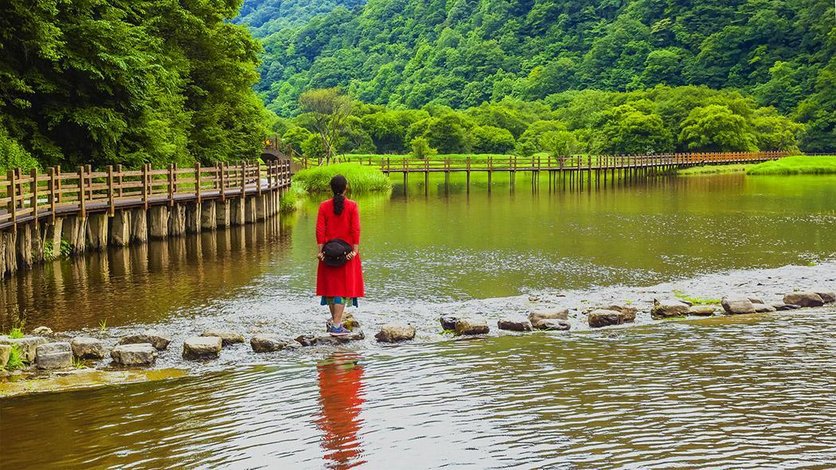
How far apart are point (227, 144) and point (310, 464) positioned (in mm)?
37870

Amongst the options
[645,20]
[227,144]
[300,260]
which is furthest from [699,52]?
[300,260]

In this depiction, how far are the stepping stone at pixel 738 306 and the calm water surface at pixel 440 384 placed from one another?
414mm

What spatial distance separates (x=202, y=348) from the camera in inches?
476

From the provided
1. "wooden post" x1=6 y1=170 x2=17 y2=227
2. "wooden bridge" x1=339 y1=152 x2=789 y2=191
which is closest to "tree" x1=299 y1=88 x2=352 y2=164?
"wooden bridge" x1=339 y1=152 x2=789 y2=191

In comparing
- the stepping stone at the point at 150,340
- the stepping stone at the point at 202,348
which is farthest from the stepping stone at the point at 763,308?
the stepping stone at the point at 150,340

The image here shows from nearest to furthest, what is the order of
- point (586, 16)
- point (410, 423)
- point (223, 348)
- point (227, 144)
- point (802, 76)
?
1. point (410, 423)
2. point (223, 348)
3. point (227, 144)
4. point (802, 76)
5. point (586, 16)

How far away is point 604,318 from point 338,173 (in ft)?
149

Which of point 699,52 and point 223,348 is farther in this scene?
point 699,52

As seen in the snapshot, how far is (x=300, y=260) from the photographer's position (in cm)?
2456

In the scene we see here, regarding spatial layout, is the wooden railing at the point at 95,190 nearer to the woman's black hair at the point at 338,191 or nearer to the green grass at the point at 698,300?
the woman's black hair at the point at 338,191

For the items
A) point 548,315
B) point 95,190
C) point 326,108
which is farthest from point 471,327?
point 326,108

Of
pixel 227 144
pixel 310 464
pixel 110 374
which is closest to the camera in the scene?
pixel 310 464

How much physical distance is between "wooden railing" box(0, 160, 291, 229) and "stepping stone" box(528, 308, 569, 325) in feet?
38.2

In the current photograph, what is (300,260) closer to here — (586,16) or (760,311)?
(760,311)
